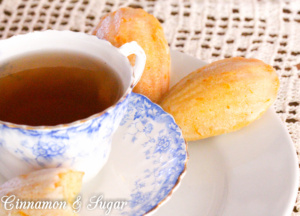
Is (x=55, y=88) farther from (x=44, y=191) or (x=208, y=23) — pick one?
(x=208, y=23)

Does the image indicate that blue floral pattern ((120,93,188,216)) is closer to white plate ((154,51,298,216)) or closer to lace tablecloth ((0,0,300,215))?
white plate ((154,51,298,216))

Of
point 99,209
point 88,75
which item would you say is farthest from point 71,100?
point 99,209

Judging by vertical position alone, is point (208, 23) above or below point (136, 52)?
below


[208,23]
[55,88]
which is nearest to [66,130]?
[55,88]

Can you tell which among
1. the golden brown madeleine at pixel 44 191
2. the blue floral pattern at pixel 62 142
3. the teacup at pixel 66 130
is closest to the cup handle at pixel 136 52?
the teacup at pixel 66 130

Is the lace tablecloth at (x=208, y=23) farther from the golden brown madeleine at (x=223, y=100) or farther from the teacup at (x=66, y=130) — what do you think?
the teacup at (x=66, y=130)

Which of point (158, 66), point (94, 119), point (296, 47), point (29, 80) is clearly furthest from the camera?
point (296, 47)

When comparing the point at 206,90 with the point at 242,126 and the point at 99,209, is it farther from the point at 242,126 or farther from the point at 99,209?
the point at 99,209
